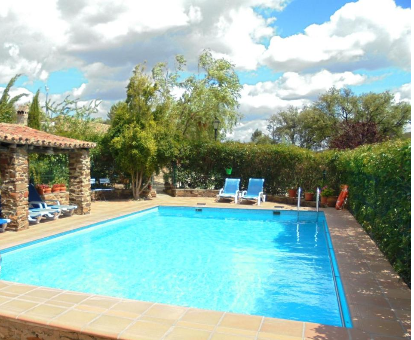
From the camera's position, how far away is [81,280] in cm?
736

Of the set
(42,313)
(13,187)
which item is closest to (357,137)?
(13,187)

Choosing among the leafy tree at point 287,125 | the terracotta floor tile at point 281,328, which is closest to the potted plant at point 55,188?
the terracotta floor tile at point 281,328

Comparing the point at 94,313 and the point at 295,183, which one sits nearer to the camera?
the point at 94,313

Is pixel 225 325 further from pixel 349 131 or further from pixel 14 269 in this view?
pixel 349 131

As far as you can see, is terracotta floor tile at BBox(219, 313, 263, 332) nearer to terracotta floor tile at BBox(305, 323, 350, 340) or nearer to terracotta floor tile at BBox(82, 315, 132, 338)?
terracotta floor tile at BBox(305, 323, 350, 340)

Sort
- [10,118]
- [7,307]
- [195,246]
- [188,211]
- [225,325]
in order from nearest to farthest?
[225,325]
[7,307]
[195,246]
[188,211]
[10,118]

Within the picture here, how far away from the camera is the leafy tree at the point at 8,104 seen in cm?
2402

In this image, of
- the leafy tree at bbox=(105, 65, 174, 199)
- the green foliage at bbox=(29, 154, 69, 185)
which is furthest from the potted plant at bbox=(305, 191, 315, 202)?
the green foliage at bbox=(29, 154, 69, 185)

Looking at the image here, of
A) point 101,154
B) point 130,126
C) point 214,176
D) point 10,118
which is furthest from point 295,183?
point 10,118

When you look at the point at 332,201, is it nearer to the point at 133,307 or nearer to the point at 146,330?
the point at 133,307

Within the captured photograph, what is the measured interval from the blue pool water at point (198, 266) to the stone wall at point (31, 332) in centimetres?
205

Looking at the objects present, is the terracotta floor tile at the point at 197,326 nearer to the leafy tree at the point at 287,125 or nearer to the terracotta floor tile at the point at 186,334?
the terracotta floor tile at the point at 186,334

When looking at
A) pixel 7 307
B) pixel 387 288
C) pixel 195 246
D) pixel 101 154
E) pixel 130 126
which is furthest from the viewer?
pixel 101 154

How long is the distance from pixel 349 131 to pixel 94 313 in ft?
82.1
